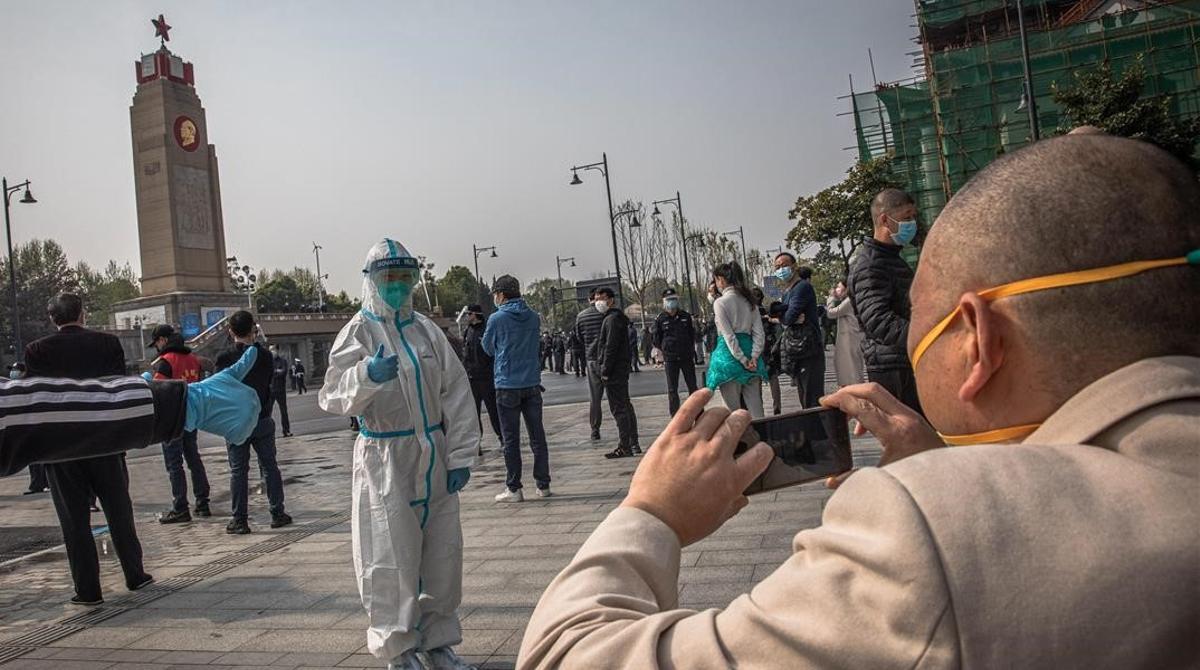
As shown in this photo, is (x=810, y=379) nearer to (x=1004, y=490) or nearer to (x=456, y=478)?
(x=456, y=478)

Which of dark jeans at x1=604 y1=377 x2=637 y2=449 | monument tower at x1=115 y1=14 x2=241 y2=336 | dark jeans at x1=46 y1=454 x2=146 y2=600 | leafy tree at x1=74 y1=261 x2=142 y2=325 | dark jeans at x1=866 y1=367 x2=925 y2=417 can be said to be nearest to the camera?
dark jeans at x1=866 y1=367 x2=925 y2=417

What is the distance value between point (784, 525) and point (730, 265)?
319 centimetres

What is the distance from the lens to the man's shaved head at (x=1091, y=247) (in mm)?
1077

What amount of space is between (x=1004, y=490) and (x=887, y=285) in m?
4.50

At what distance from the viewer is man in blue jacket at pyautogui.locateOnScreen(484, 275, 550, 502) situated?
805cm

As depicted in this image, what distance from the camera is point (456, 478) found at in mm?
4254

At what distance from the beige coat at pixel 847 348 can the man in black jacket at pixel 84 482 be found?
6312 millimetres

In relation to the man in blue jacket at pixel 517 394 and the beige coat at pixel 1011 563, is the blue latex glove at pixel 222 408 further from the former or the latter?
the man in blue jacket at pixel 517 394

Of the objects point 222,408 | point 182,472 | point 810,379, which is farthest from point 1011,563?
point 182,472

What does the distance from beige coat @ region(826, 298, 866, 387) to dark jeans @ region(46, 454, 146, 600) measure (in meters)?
6.30

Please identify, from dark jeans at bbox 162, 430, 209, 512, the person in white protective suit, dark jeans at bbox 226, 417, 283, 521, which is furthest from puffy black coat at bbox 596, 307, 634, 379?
the person in white protective suit

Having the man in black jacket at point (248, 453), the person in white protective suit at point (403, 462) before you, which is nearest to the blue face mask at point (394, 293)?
the person in white protective suit at point (403, 462)

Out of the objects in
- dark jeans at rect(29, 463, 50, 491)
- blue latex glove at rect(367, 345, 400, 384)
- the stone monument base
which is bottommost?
dark jeans at rect(29, 463, 50, 491)

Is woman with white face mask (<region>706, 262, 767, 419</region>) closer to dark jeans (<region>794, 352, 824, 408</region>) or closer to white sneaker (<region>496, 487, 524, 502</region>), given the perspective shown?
dark jeans (<region>794, 352, 824, 408</region>)
